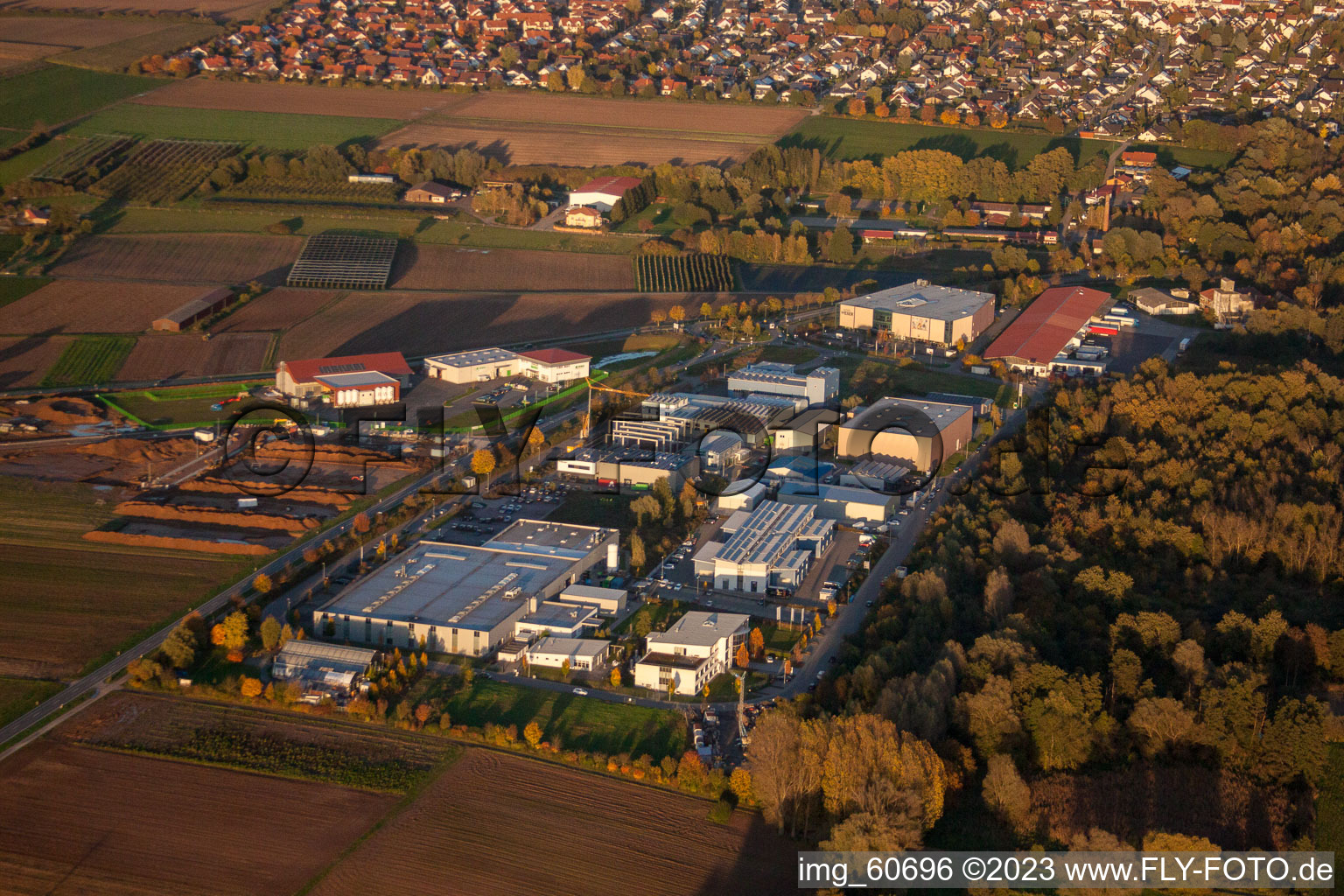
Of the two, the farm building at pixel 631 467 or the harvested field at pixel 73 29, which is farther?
the harvested field at pixel 73 29

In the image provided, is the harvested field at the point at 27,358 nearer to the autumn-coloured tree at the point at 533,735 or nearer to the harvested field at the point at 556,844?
the autumn-coloured tree at the point at 533,735

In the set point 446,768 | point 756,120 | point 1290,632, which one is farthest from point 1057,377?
point 756,120

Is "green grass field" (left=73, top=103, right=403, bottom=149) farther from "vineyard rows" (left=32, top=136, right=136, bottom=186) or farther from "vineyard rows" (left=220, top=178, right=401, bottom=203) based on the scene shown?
"vineyard rows" (left=220, top=178, right=401, bottom=203)

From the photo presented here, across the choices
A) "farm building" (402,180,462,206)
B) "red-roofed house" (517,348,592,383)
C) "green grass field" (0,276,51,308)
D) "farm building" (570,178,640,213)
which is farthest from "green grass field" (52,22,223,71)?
"red-roofed house" (517,348,592,383)

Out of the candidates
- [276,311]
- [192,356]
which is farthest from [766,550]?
[276,311]

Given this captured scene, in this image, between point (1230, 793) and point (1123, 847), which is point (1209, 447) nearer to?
point (1230, 793)

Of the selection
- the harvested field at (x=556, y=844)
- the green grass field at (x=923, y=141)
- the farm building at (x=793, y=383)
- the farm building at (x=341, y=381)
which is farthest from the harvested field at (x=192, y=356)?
the green grass field at (x=923, y=141)
